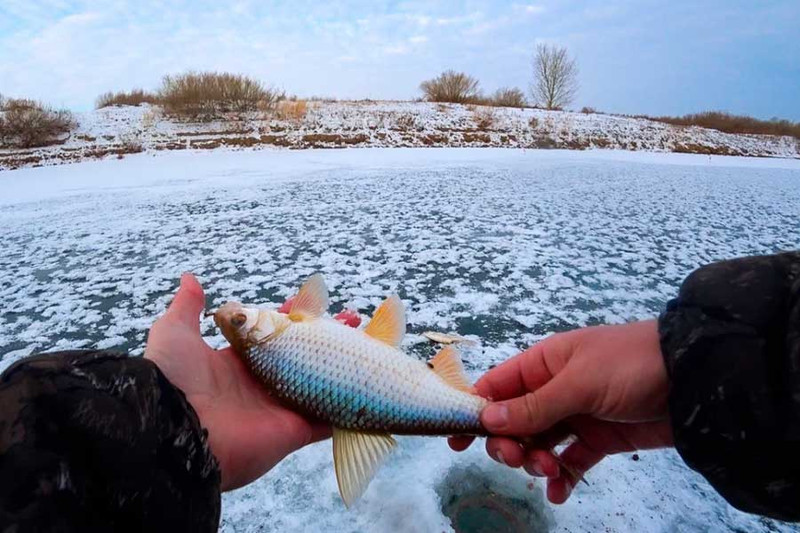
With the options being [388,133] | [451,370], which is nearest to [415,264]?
[451,370]

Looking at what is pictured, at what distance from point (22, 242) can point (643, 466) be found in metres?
8.62

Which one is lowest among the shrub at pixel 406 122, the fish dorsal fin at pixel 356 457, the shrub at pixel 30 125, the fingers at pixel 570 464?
the fingers at pixel 570 464

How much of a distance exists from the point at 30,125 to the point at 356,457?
89.2 ft

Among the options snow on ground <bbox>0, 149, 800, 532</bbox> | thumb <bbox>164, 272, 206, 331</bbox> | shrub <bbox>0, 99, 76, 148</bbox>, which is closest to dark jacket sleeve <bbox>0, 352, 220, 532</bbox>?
thumb <bbox>164, 272, 206, 331</bbox>

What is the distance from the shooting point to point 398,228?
7.36 m

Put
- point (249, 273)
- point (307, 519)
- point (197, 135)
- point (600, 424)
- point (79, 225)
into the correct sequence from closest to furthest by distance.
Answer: point (600, 424) → point (307, 519) → point (249, 273) → point (79, 225) → point (197, 135)

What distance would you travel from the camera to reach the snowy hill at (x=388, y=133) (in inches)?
832

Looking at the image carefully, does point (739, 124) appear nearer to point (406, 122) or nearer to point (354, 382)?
point (406, 122)

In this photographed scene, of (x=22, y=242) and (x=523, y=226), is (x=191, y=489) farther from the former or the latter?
(x=22, y=242)

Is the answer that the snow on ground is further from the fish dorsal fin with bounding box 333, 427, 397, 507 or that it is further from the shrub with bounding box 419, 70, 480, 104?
the shrub with bounding box 419, 70, 480, 104

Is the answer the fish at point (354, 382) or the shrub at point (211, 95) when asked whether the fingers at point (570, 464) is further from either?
the shrub at point (211, 95)

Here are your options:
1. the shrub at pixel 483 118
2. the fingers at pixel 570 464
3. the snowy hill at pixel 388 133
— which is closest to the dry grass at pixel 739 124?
the snowy hill at pixel 388 133

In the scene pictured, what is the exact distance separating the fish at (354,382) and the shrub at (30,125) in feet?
85.1

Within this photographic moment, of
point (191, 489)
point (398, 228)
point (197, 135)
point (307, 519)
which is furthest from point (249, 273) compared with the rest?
point (197, 135)
